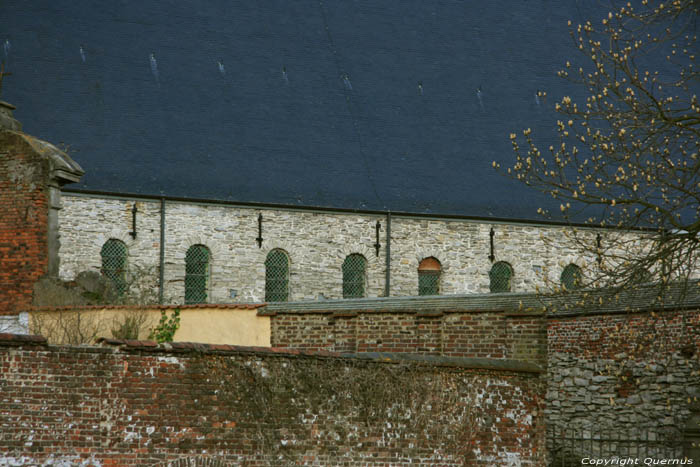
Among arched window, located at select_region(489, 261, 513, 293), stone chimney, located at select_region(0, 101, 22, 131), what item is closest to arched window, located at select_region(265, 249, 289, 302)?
arched window, located at select_region(489, 261, 513, 293)

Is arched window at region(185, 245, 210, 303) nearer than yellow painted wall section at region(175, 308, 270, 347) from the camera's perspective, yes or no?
No

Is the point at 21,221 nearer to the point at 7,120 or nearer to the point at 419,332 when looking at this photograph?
the point at 7,120

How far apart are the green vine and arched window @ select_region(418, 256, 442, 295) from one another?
1024 cm

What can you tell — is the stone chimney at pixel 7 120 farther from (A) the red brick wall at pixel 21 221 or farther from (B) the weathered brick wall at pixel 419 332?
(B) the weathered brick wall at pixel 419 332

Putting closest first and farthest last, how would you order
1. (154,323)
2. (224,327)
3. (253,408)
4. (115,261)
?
(253,408) → (224,327) → (154,323) → (115,261)

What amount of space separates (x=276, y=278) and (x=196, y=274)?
1816 mm

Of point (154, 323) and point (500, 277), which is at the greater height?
point (500, 277)

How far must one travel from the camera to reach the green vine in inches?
547

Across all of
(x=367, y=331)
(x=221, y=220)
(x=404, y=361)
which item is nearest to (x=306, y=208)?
(x=221, y=220)

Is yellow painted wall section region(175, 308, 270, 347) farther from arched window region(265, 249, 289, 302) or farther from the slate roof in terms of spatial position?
arched window region(265, 249, 289, 302)

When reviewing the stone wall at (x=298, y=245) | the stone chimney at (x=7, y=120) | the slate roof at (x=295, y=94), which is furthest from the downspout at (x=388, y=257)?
the stone chimney at (x=7, y=120)

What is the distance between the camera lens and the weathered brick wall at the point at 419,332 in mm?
11906

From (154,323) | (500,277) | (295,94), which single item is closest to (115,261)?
(295,94)

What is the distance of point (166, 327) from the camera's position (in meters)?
14.0
